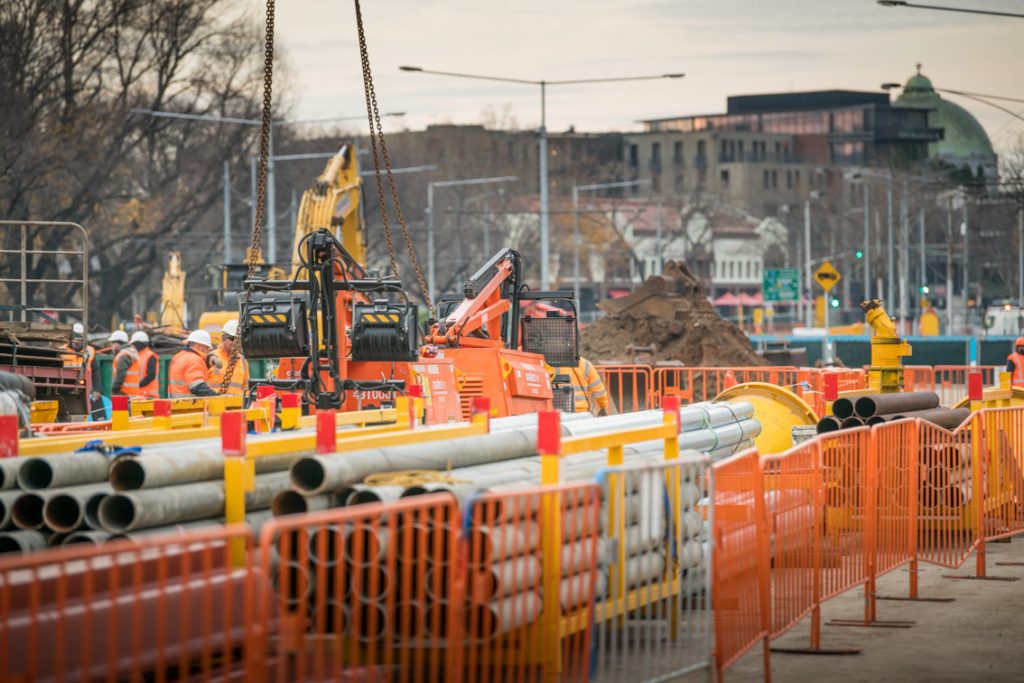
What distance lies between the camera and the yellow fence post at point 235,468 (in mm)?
8312

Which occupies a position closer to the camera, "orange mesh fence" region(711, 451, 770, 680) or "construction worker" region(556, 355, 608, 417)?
"orange mesh fence" region(711, 451, 770, 680)

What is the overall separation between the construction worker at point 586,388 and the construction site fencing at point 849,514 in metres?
9.53

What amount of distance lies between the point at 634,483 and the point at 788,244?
11756 cm

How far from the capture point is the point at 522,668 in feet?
26.8

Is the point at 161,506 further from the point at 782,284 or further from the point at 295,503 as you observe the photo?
the point at 782,284

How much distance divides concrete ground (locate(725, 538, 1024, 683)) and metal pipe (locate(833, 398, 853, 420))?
1715 millimetres

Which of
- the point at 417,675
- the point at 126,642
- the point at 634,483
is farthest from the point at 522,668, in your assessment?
the point at 126,642

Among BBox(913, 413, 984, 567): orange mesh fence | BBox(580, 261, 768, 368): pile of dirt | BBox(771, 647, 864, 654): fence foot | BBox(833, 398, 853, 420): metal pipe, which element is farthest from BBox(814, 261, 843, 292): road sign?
BBox(771, 647, 864, 654): fence foot

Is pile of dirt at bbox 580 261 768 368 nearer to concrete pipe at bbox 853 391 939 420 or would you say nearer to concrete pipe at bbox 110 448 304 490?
concrete pipe at bbox 853 391 939 420

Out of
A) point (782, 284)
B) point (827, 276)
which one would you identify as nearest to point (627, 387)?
point (827, 276)

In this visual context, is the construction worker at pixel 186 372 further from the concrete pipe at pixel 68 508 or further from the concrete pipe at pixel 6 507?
the concrete pipe at pixel 68 508

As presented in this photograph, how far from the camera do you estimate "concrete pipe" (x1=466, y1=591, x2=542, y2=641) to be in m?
7.79

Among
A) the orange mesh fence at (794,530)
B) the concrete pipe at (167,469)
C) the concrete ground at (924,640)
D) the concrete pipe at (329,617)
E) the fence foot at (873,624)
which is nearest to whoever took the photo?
the concrete pipe at (329,617)

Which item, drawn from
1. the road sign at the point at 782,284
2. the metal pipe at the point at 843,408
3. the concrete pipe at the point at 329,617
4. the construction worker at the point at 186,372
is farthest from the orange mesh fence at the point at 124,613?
the road sign at the point at 782,284
